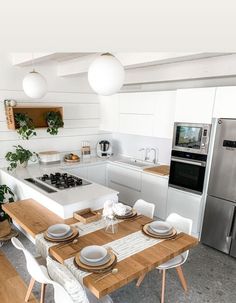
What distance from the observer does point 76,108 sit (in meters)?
4.25

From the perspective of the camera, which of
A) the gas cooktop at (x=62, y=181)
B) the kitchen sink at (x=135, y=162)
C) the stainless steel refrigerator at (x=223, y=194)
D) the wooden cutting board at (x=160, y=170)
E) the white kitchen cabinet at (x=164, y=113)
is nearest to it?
the stainless steel refrigerator at (x=223, y=194)

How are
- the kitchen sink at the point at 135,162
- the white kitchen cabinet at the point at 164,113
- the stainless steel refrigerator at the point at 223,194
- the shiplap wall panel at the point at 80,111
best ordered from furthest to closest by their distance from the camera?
the shiplap wall panel at the point at 80,111 < the kitchen sink at the point at 135,162 < the white kitchen cabinet at the point at 164,113 < the stainless steel refrigerator at the point at 223,194

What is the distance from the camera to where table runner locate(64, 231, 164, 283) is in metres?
1.57

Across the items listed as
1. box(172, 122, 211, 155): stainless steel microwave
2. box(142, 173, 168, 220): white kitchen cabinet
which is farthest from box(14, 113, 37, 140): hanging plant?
box(172, 122, 211, 155): stainless steel microwave

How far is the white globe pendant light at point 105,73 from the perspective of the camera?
1363mm

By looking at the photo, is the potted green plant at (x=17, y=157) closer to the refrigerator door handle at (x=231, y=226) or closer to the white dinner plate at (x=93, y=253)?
the white dinner plate at (x=93, y=253)

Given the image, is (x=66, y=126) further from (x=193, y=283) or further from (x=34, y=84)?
(x=193, y=283)

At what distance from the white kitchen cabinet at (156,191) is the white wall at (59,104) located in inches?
58.4

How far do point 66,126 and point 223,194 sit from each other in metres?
2.76

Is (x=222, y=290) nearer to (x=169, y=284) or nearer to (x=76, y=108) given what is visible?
(x=169, y=284)

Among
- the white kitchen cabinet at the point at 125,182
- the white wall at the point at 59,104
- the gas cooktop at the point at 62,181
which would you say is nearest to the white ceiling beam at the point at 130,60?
the white wall at the point at 59,104

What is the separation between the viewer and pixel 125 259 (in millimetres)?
1620

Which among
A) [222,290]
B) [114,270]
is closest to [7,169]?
[114,270]

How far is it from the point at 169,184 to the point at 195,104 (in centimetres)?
112
